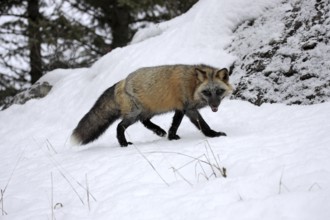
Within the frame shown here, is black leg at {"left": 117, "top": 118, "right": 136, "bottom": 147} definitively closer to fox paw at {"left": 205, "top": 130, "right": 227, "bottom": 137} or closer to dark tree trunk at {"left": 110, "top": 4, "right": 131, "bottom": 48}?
fox paw at {"left": 205, "top": 130, "right": 227, "bottom": 137}

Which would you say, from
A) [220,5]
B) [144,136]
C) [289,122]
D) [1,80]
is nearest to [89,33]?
[1,80]

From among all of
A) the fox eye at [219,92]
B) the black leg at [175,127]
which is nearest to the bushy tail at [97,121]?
the black leg at [175,127]

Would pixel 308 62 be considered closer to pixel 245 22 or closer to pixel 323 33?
pixel 323 33

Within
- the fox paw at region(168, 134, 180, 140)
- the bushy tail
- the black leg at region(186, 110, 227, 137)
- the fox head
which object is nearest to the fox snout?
the fox head

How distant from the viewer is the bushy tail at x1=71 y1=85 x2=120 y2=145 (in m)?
6.43

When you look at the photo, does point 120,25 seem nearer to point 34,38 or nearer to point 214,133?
point 34,38

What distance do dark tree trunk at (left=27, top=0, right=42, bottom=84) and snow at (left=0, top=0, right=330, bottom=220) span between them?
6323mm

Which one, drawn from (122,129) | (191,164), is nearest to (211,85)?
(122,129)

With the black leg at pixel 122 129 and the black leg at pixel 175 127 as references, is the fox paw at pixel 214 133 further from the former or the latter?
the black leg at pixel 122 129

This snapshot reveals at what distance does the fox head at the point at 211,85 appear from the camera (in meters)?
5.88

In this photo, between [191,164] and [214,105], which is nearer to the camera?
[191,164]

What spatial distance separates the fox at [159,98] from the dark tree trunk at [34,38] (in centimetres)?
906

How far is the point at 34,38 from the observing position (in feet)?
47.3

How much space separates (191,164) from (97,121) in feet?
8.98
